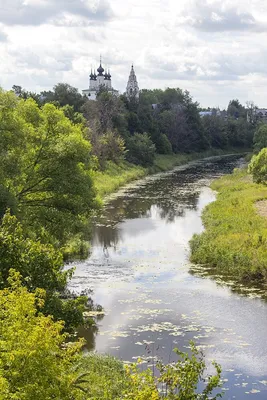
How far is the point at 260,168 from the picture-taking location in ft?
202

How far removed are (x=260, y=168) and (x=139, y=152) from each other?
27.1 meters

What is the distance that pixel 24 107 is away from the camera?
98.3ft

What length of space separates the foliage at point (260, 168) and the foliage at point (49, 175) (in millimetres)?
34424

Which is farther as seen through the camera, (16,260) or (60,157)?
(60,157)

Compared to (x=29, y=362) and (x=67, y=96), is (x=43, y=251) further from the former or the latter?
(x=67, y=96)

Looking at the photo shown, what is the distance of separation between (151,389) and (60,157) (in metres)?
19.9

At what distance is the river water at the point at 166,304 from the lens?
20.2m

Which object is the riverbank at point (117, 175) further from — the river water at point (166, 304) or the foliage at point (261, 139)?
the foliage at point (261, 139)

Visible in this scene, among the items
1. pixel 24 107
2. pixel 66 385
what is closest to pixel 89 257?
pixel 24 107

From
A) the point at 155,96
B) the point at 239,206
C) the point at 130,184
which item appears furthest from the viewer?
the point at 155,96

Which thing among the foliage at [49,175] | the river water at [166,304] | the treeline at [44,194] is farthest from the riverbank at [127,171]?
the foliage at [49,175]

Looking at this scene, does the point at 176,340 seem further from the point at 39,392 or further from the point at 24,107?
the point at 24,107

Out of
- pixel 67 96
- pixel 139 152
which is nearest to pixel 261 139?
pixel 139 152

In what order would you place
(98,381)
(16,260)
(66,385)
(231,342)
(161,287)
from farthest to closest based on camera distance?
(161,287)
(231,342)
(16,260)
(98,381)
(66,385)
